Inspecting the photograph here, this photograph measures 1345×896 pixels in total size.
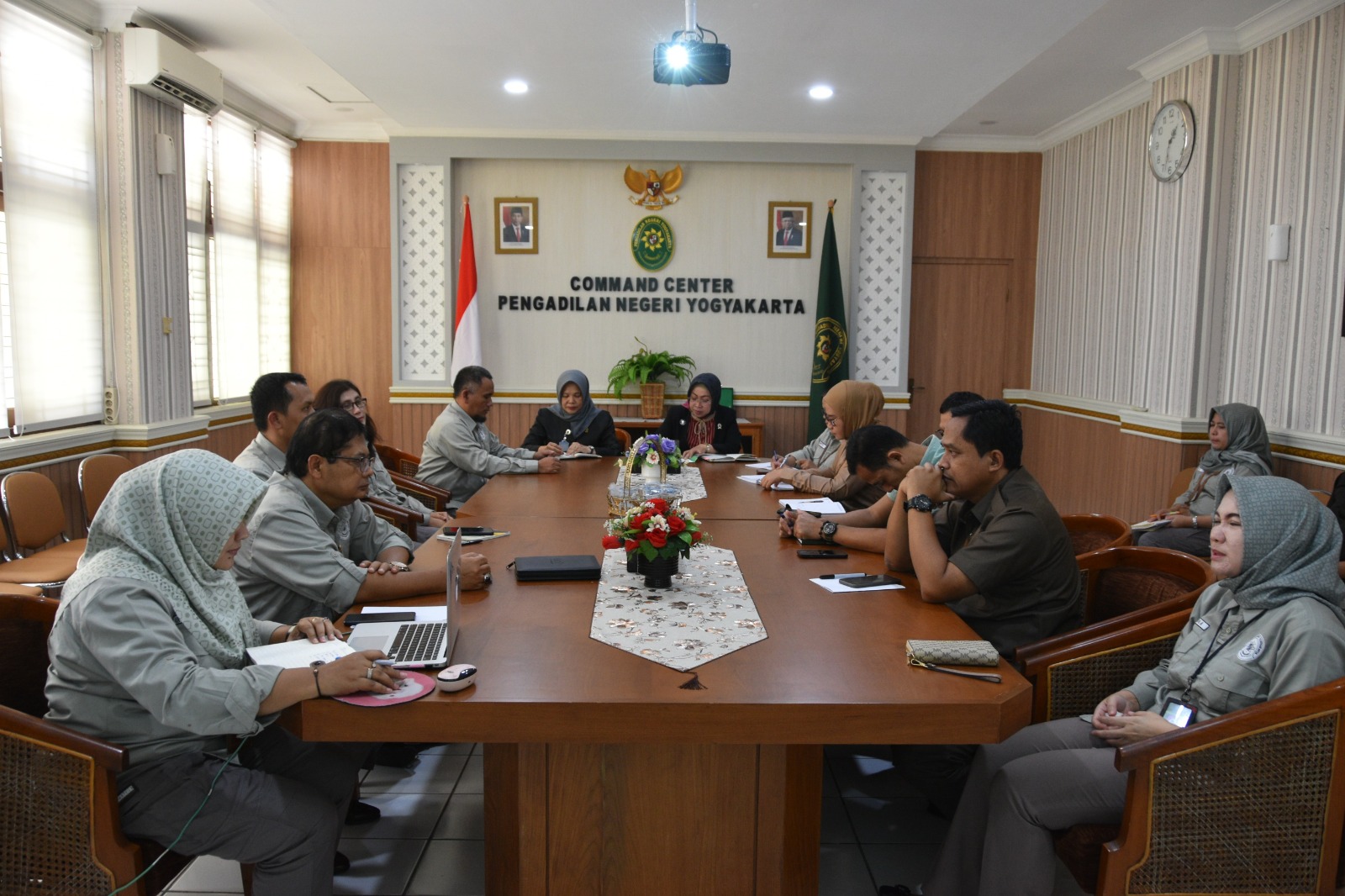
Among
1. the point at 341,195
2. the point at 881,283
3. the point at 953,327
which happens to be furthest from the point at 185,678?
the point at 953,327

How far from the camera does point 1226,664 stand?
1933 mm

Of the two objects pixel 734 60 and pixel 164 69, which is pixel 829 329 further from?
pixel 164 69

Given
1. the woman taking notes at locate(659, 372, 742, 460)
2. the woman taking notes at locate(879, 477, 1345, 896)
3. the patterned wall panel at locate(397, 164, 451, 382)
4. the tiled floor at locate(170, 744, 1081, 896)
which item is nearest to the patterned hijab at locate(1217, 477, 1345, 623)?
the woman taking notes at locate(879, 477, 1345, 896)

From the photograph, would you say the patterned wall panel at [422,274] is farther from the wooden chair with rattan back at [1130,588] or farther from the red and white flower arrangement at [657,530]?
the wooden chair with rattan back at [1130,588]

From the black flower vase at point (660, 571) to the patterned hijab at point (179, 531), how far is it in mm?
1056

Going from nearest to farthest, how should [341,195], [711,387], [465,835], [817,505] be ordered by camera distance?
[465,835]
[817,505]
[711,387]
[341,195]

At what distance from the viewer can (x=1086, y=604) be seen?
2.88 meters

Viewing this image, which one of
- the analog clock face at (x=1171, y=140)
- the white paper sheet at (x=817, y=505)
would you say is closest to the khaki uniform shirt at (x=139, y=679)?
the white paper sheet at (x=817, y=505)

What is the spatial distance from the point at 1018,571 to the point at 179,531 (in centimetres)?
201

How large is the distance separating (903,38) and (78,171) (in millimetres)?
4544

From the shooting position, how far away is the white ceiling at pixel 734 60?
4.77 metres

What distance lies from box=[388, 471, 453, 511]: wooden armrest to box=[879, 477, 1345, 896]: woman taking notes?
3513 millimetres

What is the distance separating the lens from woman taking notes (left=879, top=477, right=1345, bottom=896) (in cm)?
186

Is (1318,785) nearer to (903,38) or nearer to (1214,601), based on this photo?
(1214,601)
